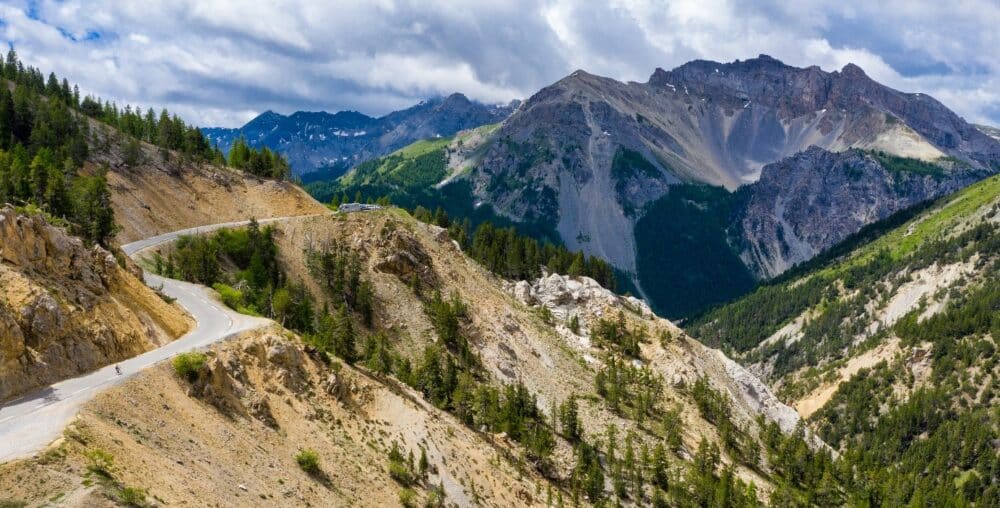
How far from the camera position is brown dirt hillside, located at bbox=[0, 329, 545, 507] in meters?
27.5

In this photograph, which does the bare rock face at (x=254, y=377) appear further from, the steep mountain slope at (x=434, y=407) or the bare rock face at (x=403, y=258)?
the bare rock face at (x=403, y=258)

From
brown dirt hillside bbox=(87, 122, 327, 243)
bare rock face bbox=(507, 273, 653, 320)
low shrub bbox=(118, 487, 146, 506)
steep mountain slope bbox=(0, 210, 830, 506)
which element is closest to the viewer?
low shrub bbox=(118, 487, 146, 506)

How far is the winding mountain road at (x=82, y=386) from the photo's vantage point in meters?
27.8

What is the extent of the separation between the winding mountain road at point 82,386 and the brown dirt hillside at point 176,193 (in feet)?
115

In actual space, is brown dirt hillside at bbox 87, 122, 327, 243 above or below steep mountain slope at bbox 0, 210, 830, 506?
above

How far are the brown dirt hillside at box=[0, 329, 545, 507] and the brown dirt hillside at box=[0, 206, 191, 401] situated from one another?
472cm

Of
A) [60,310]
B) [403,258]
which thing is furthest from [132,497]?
[403,258]

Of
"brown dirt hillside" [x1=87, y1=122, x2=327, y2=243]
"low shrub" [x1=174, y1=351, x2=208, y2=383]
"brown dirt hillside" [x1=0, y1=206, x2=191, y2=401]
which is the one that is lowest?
"low shrub" [x1=174, y1=351, x2=208, y2=383]

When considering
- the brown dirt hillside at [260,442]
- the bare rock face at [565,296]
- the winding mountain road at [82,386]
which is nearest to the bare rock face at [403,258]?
the bare rock face at [565,296]

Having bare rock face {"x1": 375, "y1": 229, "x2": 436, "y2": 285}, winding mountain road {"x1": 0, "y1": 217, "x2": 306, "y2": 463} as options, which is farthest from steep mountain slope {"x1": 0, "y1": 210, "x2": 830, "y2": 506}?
winding mountain road {"x1": 0, "y1": 217, "x2": 306, "y2": 463}

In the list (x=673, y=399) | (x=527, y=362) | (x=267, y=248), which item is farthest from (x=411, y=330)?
(x=673, y=399)

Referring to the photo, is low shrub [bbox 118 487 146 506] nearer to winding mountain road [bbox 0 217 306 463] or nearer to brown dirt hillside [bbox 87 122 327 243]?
winding mountain road [bbox 0 217 306 463]

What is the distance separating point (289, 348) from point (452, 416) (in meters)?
22.8

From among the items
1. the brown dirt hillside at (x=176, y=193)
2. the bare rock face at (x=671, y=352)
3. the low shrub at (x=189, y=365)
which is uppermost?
the brown dirt hillside at (x=176, y=193)
